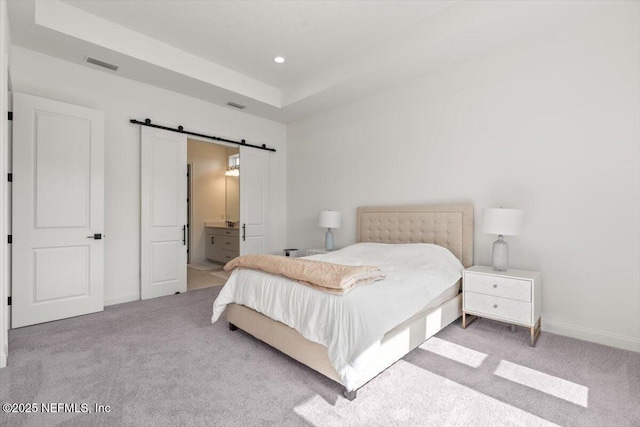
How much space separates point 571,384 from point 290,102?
4532 mm

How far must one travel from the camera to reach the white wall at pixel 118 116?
3.45 meters

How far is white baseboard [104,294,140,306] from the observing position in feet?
12.7

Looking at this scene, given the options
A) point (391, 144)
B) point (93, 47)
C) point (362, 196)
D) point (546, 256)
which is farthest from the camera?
point (362, 196)

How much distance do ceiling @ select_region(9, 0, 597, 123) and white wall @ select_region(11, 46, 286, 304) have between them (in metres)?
0.17

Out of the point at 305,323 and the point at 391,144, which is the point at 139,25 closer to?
the point at 391,144

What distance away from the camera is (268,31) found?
3.43 meters

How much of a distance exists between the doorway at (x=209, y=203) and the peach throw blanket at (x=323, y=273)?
4186 mm

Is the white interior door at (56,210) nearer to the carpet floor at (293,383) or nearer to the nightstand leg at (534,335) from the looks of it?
the carpet floor at (293,383)

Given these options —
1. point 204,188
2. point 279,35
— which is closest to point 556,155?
point 279,35

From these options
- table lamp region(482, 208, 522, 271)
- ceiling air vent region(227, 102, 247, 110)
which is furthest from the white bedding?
ceiling air vent region(227, 102, 247, 110)

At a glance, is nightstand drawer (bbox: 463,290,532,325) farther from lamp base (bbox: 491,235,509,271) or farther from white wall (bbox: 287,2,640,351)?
white wall (bbox: 287,2,640,351)

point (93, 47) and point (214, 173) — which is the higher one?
point (93, 47)

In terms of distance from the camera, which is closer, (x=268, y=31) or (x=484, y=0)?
(x=484, y=0)

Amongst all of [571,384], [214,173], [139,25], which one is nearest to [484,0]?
[571,384]
